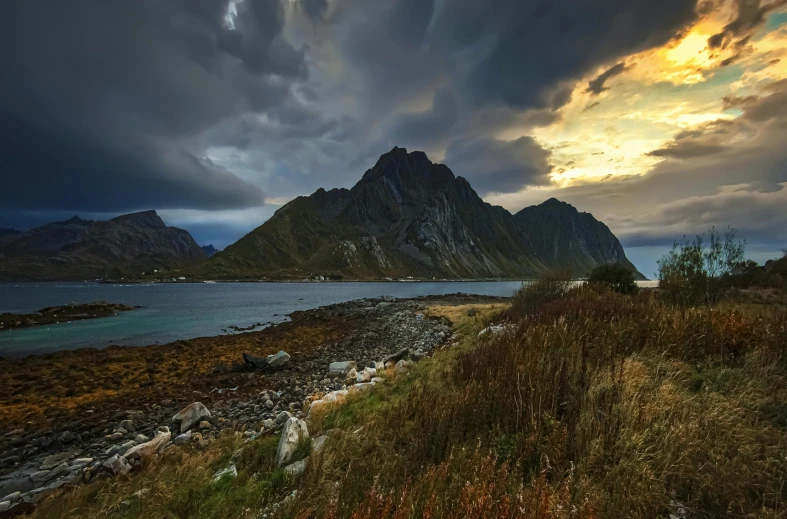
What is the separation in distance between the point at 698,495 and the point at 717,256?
62.0 feet

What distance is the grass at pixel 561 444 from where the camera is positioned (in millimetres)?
3293

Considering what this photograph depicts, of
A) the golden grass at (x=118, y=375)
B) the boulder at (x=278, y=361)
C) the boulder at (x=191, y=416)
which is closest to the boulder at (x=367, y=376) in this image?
the golden grass at (x=118, y=375)

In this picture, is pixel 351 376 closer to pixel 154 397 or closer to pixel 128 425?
pixel 128 425

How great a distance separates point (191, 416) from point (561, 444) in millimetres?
12054

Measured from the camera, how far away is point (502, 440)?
451 centimetres

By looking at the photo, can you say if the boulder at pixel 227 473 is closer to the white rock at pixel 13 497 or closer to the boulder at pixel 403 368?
the white rock at pixel 13 497

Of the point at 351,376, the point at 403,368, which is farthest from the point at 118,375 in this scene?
the point at 403,368

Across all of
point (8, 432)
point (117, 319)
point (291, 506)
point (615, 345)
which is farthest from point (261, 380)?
point (117, 319)

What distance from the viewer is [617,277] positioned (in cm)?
2653

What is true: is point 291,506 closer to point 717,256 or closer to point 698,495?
point 698,495

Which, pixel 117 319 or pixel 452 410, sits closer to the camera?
pixel 452 410

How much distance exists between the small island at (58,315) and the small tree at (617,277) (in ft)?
192

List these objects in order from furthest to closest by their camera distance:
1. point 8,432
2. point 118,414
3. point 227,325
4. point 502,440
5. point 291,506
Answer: point 227,325
point 118,414
point 8,432
point 502,440
point 291,506

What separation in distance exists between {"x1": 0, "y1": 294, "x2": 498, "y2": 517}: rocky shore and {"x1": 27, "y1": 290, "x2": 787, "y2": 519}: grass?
3532mm
